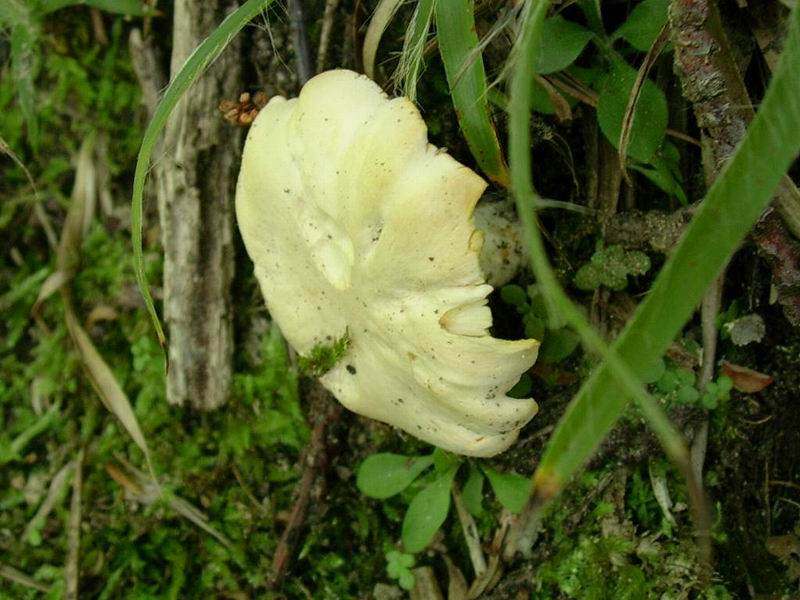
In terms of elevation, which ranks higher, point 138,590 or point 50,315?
point 50,315

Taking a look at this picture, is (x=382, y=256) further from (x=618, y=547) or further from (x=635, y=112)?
(x=618, y=547)

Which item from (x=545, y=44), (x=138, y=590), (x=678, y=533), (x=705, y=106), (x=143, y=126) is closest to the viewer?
(x=705, y=106)

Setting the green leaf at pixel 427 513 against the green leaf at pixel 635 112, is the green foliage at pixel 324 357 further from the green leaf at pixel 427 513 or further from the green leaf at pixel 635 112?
the green leaf at pixel 635 112

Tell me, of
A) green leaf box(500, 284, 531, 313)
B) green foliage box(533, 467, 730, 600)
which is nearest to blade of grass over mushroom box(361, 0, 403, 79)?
green leaf box(500, 284, 531, 313)

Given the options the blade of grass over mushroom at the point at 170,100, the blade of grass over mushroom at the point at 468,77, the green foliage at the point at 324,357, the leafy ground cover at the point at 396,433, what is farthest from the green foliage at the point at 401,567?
the blade of grass over mushroom at the point at 468,77

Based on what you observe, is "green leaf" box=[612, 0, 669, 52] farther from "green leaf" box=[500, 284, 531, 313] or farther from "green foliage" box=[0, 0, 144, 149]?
"green foliage" box=[0, 0, 144, 149]

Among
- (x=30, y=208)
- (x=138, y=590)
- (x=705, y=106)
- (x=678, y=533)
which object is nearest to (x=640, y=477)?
(x=678, y=533)

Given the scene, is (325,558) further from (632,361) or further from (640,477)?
(632,361)
